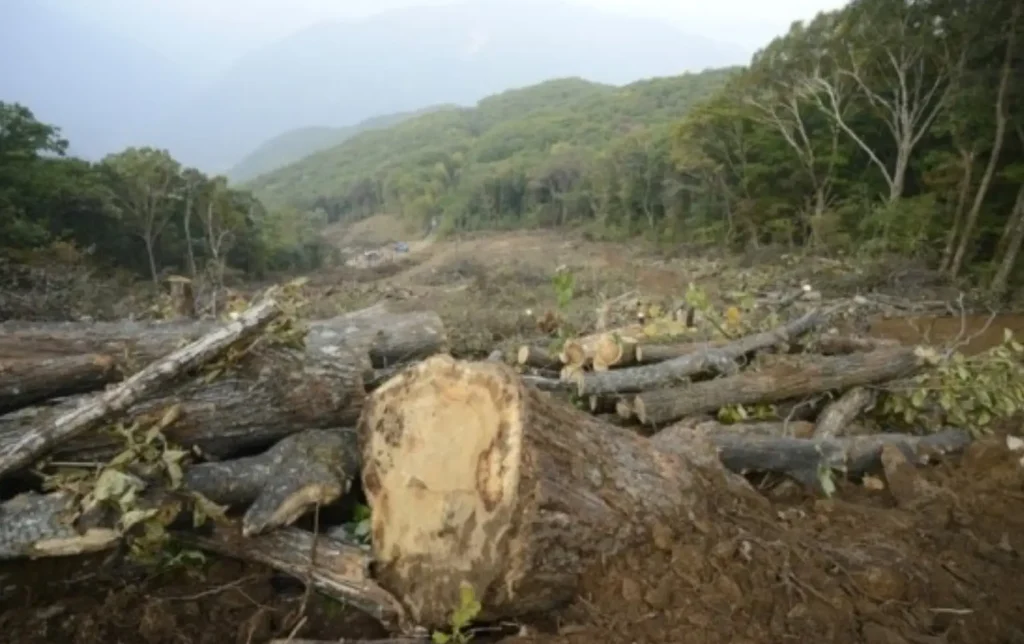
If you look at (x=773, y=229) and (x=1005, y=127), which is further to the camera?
(x=773, y=229)

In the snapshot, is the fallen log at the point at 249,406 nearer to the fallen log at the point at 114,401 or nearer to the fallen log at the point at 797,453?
the fallen log at the point at 114,401

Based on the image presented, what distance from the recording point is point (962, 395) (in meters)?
4.85

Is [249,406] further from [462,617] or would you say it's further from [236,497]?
[462,617]

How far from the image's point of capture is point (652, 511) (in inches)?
113

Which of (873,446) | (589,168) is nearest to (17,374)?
(873,446)

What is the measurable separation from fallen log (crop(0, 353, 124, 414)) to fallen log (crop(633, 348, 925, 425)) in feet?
9.85

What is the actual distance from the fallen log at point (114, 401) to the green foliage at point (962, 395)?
4.36 metres

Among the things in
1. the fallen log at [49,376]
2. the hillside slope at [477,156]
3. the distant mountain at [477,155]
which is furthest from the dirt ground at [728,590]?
the hillside slope at [477,156]

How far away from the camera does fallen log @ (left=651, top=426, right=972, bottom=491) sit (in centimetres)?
381

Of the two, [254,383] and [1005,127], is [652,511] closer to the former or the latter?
[254,383]

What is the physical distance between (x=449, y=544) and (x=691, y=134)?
29408 millimetres

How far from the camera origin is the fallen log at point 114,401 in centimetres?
272

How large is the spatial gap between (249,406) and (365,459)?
2.31ft

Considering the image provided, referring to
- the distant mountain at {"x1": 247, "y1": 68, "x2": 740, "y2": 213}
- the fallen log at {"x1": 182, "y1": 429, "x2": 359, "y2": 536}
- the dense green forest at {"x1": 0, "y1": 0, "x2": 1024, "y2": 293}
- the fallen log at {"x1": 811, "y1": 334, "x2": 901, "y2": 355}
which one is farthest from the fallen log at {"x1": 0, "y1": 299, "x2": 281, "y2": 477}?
the distant mountain at {"x1": 247, "y1": 68, "x2": 740, "y2": 213}
